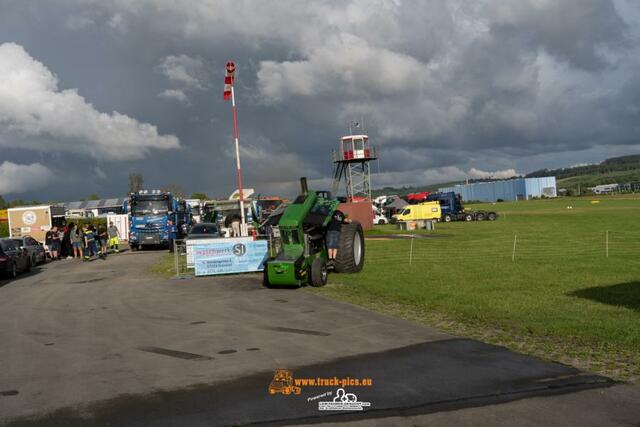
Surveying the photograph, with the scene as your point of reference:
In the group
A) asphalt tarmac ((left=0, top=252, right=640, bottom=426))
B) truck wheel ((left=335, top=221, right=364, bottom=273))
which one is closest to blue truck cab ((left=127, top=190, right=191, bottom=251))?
truck wheel ((left=335, top=221, right=364, bottom=273))

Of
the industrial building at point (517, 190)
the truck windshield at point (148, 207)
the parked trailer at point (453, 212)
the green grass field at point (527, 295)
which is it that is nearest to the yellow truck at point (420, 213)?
the parked trailer at point (453, 212)

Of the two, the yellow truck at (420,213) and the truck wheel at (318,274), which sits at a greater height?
the yellow truck at (420,213)

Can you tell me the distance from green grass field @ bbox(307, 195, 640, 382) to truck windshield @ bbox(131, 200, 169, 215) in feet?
47.8

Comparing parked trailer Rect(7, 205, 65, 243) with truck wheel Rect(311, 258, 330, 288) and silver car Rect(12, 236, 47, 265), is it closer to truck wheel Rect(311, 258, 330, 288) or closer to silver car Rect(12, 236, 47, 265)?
silver car Rect(12, 236, 47, 265)

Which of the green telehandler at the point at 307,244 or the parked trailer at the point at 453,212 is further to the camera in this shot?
the parked trailer at the point at 453,212

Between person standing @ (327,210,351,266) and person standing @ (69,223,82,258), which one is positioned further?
person standing @ (69,223,82,258)

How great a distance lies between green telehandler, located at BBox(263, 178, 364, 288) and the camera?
15.7 m

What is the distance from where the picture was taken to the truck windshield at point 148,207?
3428 cm

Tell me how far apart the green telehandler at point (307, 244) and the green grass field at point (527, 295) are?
568 millimetres

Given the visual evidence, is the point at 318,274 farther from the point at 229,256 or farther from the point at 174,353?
the point at 174,353

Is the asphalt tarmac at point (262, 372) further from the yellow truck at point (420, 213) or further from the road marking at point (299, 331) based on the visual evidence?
the yellow truck at point (420, 213)

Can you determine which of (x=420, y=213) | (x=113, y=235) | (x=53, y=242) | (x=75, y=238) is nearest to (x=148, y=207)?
(x=113, y=235)

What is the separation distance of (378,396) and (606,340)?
434 cm


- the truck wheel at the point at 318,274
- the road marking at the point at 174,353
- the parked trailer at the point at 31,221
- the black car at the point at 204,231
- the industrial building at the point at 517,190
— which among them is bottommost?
the road marking at the point at 174,353
